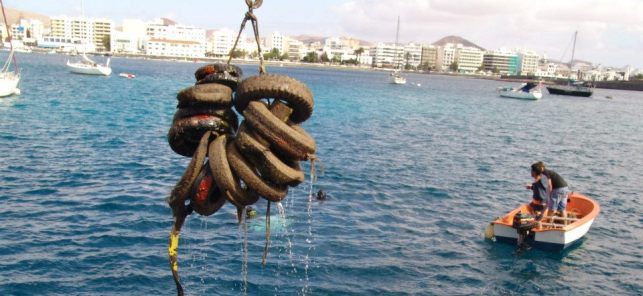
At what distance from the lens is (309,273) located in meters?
18.0

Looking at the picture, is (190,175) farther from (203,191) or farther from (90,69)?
(90,69)

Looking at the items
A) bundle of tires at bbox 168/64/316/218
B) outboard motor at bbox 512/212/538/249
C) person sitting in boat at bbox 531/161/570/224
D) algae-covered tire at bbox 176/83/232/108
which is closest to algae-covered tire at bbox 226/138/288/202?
bundle of tires at bbox 168/64/316/218

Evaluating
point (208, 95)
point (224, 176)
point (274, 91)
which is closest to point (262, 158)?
point (224, 176)

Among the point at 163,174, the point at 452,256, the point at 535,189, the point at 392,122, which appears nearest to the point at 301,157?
the point at 452,256

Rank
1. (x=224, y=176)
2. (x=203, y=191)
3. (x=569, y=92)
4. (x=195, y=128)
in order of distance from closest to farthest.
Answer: (x=224, y=176) → (x=203, y=191) → (x=195, y=128) → (x=569, y=92)

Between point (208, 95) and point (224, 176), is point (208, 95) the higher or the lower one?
the higher one

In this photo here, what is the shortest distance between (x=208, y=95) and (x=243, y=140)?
0.98 metres

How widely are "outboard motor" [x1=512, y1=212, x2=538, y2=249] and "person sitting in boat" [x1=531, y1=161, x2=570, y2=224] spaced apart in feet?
3.84

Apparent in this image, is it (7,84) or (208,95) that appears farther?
(7,84)

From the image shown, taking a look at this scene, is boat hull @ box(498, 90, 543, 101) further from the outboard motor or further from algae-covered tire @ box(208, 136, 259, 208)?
algae-covered tire @ box(208, 136, 259, 208)

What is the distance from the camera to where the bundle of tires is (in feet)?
24.3

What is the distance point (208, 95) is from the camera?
7.89 meters

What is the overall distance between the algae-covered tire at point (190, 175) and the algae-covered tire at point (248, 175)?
1.15ft

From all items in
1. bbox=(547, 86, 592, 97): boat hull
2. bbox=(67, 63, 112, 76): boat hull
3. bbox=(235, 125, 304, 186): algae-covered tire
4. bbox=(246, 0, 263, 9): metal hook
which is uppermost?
bbox=(246, 0, 263, 9): metal hook
